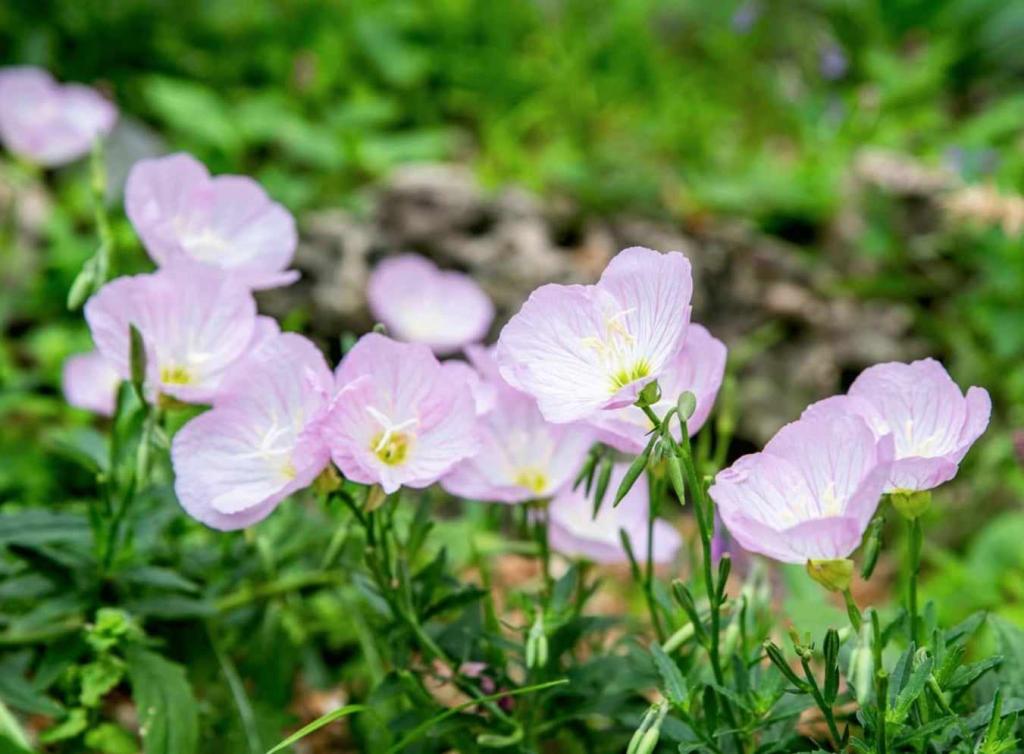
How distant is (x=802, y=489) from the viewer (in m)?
Result: 1.02

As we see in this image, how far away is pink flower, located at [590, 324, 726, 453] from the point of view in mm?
1107

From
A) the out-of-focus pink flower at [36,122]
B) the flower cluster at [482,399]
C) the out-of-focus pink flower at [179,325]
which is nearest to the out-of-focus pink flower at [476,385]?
the flower cluster at [482,399]

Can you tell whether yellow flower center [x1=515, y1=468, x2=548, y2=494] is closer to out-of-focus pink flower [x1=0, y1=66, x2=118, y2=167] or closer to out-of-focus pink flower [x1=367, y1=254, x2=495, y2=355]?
out-of-focus pink flower [x1=367, y1=254, x2=495, y2=355]

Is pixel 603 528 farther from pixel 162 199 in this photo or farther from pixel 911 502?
pixel 162 199

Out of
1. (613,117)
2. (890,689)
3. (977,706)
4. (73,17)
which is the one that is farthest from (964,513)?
(73,17)

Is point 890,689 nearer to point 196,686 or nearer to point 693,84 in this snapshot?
point 196,686

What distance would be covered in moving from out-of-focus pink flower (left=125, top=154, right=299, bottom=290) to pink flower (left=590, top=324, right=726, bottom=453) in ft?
1.39

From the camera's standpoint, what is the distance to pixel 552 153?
11.2ft

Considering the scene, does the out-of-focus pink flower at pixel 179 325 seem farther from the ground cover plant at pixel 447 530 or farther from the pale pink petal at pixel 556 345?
the pale pink petal at pixel 556 345

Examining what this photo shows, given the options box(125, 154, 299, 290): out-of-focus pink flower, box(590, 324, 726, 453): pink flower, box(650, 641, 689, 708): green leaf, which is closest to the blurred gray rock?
box(125, 154, 299, 290): out-of-focus pink flower

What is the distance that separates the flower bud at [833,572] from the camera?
0.99 meters

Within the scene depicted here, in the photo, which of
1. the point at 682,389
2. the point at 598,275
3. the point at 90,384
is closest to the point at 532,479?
the point at 682,389

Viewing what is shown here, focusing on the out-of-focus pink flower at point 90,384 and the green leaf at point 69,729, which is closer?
the green leaf at point 69,729

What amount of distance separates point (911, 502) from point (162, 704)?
79 cm
